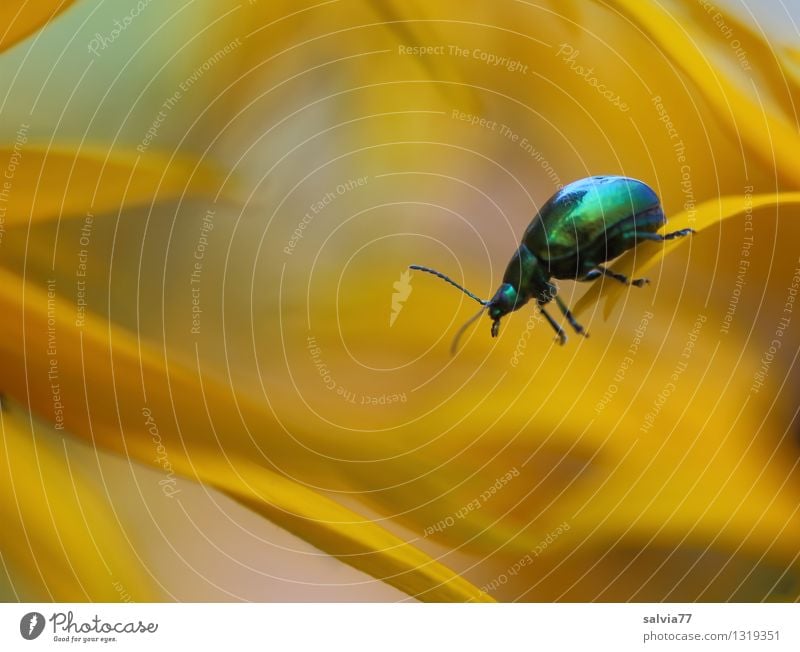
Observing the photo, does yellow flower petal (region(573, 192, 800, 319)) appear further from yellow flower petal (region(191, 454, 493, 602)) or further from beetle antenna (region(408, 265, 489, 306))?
yellow flower petal (region(191, 454, 493, 602))

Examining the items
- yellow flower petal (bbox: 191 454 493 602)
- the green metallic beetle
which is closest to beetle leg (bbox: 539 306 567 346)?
the green metallic beetle

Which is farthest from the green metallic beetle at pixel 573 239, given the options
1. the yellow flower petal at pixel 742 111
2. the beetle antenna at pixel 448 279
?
the yellow flower petal at pixel 742 111

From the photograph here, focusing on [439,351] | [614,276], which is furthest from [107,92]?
[614,276]

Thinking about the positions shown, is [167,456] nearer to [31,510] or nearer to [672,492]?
[31,510]

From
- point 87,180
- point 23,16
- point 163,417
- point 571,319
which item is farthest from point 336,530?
point 23,16

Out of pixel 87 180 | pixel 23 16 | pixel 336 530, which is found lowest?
pixel 336 530

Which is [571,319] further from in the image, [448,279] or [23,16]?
[23,16]
